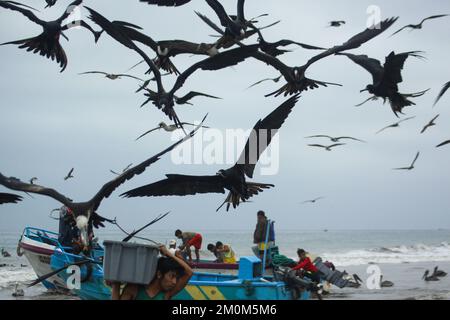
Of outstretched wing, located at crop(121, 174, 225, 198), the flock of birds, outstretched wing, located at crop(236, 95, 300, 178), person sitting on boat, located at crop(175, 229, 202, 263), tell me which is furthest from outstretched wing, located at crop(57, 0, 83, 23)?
person sitting on boat, located at crop(175, 229, 202, 263)

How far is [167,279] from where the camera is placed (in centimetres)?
573

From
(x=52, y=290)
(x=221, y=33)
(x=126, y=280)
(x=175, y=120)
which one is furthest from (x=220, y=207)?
(x=52, y=290)

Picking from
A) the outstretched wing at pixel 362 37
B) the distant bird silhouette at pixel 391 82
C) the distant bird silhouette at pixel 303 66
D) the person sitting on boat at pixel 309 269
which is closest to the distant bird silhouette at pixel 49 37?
the distant bird silhouette at pixel 303 66

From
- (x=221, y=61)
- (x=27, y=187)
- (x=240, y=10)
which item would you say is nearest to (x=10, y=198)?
(x=27, y=187)

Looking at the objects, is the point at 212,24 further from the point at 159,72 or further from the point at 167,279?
the point at 167,279

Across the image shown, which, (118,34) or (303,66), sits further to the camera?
(303,66)

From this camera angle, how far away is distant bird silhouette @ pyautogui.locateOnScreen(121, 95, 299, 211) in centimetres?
807

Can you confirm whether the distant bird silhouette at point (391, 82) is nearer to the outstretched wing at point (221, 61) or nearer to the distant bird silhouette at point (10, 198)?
the outstretched wing at point (221, 61)

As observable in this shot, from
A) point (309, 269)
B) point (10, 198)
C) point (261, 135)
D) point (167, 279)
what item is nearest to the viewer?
point (167, 279)

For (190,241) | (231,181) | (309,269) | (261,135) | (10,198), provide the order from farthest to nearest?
(190,241)
(309,269)
(261,135)
(231,181)
(10,198)

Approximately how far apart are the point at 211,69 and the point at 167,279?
2.73 m

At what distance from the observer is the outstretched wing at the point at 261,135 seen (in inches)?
320
